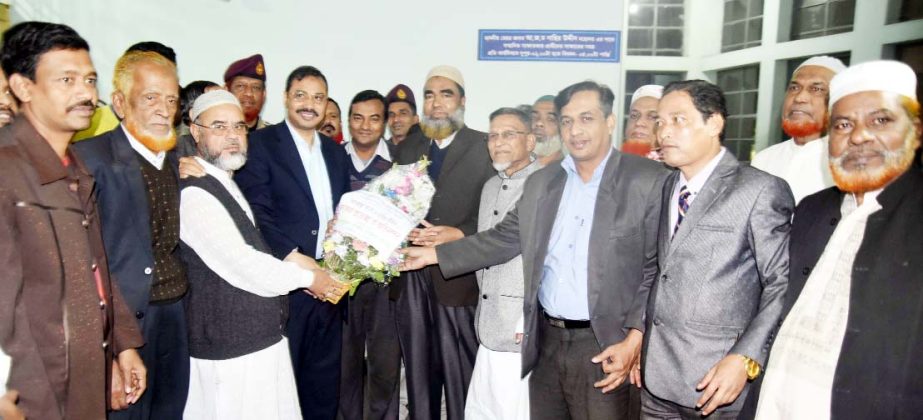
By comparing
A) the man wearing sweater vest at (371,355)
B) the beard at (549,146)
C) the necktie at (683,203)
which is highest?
the beard at (549,146)

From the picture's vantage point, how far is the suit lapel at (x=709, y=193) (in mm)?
2285

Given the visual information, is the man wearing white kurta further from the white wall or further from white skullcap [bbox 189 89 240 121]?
the white wall

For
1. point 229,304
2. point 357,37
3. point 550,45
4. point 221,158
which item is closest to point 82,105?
point 221,158

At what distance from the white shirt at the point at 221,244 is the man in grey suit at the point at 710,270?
1812 mm

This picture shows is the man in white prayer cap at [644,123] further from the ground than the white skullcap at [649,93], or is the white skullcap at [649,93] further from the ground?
the white skullcap at [649,93]

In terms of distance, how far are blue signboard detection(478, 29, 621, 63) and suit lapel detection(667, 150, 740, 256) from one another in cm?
503

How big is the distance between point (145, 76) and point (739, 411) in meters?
3.01

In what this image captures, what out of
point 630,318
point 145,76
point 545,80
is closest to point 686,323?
point 630,318

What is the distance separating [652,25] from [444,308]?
20.1 feet

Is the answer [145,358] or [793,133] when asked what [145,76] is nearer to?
[145,358]

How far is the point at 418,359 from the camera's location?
3.64 m

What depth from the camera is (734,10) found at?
8273 mm

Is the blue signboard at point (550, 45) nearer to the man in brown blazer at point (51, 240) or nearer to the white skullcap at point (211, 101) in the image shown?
the white skullcap at point (211, 101)

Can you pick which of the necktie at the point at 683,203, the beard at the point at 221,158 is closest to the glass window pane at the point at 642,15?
the necktie at the point at 683,203
